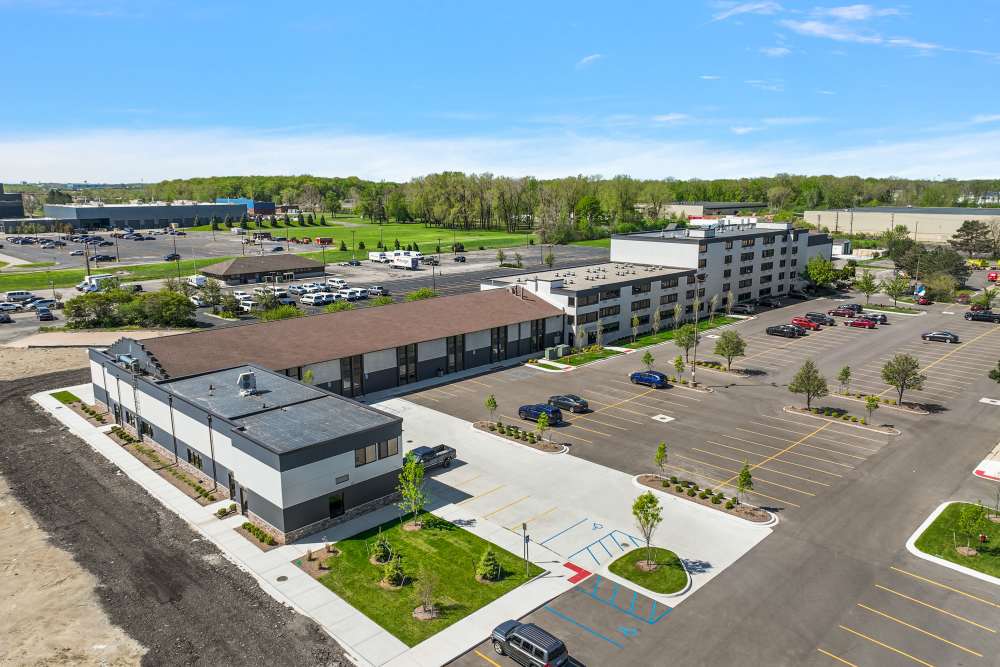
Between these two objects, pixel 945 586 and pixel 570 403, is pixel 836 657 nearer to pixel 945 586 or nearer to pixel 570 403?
pixel 945 586

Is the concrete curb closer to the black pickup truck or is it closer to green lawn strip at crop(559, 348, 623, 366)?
the black pickup truck

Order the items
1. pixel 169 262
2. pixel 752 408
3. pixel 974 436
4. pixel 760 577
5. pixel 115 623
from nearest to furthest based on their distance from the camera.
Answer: pixel 115 623, pixel 760 577, pixel 974 436, pixel 752 408, pixel 169 262

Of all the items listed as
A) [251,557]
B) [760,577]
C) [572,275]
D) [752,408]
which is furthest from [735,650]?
[572,275]

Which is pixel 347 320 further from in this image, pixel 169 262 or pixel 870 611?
pixel 169 262

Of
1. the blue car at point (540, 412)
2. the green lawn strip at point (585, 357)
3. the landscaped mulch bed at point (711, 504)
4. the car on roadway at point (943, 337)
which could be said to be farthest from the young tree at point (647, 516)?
the car on roadway at point (943, 337)

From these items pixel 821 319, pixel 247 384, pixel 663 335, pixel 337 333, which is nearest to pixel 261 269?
pixel 337 333

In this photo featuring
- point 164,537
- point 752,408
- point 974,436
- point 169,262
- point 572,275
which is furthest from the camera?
point 169,262
